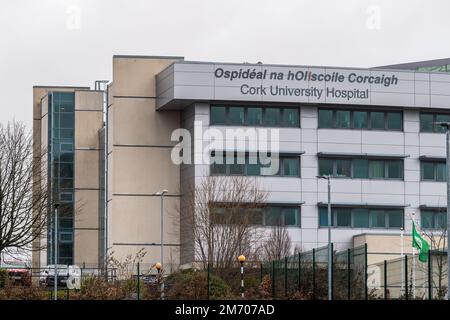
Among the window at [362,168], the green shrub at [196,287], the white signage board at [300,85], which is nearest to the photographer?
the green shrub at [196,287]

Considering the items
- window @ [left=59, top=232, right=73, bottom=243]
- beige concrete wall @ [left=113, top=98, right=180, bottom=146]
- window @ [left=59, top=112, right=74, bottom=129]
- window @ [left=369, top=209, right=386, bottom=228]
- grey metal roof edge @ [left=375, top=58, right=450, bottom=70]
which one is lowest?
window @ [left=59, top=232, right=73, bottom=243]

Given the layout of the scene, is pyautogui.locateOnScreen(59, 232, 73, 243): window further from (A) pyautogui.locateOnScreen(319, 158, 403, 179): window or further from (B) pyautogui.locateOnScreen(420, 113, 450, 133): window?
(B) pyautogui.locateOnScreen(420, 113, 450, 133): window

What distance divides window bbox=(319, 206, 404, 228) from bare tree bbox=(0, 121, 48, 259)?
23.3 metres

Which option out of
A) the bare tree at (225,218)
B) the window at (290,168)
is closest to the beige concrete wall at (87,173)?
the window at (290,168)

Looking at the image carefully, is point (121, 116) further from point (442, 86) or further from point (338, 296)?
point (338, 296)

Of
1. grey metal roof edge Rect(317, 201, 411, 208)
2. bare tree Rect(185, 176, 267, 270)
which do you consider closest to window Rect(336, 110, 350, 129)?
grey metal roof edge Rect(317, 201, 411, 208)

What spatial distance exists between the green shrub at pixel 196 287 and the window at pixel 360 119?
1304 inches

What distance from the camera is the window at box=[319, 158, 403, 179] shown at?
285ft

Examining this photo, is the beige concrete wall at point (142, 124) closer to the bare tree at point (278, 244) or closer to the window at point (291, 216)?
the window at point (291, 216)

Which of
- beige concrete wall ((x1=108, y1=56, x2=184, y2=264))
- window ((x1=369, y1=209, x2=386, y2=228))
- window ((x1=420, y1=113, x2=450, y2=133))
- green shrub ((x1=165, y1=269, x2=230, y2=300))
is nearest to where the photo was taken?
green shrub ((x1=165, y1=269, x2=230, y2=300))

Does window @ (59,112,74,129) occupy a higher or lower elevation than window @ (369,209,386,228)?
higher

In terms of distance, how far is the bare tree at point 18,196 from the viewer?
6669cm

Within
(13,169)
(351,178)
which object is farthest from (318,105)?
(13,169)

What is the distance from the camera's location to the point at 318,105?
8662cm
